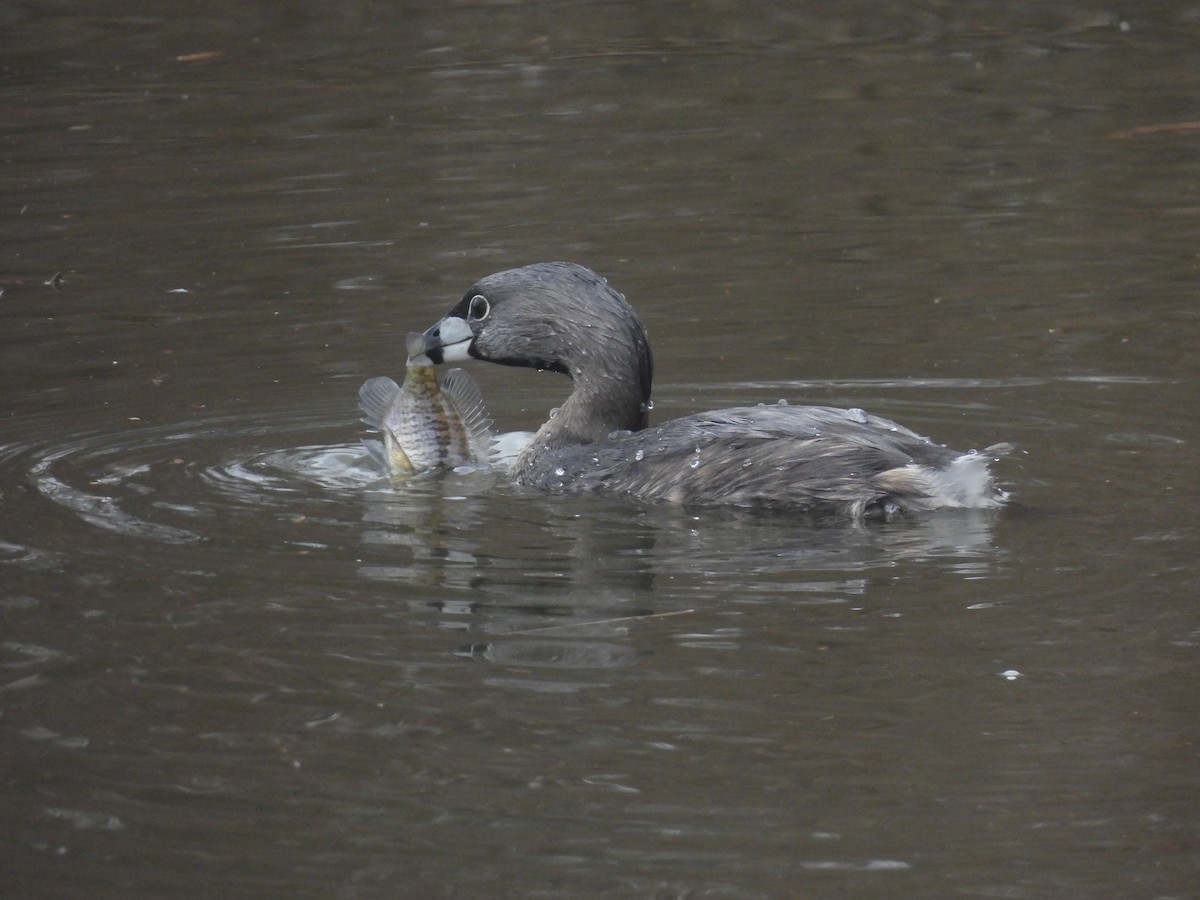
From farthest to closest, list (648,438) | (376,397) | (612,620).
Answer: (376,397), (648,438), (612,620)

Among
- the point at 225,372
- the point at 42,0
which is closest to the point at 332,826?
the point at 225,372

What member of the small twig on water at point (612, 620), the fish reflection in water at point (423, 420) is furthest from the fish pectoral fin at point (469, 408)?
the small twig on water at point (612, 620)

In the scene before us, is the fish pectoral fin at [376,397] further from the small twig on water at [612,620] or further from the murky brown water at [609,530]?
the small twig on water at [612,620]

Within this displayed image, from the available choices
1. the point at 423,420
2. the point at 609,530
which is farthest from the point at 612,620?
the point at 423,420

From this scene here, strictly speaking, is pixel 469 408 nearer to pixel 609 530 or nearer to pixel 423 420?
pixel 423 420

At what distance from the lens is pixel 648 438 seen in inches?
291

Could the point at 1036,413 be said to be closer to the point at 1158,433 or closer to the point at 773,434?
the point at 1158,433

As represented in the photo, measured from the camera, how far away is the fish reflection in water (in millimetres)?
7660

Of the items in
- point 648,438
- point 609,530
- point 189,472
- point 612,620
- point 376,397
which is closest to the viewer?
point 612,620

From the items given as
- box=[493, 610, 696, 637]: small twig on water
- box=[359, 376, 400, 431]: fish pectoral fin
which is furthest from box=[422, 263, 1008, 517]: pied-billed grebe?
box=[493, 610, 696, 637]: small twig on water

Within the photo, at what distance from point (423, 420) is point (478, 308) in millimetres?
591

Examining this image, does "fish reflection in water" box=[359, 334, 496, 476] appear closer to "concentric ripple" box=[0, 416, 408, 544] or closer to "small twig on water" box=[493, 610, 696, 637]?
"concentric ripple" box=[0, 416, 408, 544]

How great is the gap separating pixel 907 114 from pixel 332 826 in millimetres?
11220

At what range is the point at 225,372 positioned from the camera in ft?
31.5
